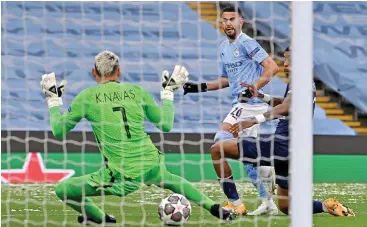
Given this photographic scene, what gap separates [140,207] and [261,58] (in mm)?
1564

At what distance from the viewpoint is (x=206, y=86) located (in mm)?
6945

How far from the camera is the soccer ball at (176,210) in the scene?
19.6 feet

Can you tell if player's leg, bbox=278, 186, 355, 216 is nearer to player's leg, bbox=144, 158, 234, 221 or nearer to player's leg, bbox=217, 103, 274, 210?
player's leg, bbox=217, 103, 274, 210

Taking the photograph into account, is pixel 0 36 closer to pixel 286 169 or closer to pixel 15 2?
pixel 15 2

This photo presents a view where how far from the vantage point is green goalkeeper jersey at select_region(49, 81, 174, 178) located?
19.2ft

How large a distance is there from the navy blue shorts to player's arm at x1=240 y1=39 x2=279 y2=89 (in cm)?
69

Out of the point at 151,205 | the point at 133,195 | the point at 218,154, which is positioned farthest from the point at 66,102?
the point at 218,154

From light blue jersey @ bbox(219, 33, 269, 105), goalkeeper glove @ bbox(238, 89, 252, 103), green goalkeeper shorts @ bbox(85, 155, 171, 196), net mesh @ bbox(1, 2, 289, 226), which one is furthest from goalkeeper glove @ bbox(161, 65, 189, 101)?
net mesh @ bbox(1, 2, 289, 226)

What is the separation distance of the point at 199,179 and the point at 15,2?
3.03m

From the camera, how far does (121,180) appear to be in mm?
5934

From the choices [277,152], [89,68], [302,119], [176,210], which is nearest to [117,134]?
[176,210]

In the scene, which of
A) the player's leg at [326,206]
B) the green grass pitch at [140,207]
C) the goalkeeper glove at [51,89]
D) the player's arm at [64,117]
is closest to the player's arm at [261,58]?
the player's leg at [326,206]

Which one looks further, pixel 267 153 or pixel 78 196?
pixel 267 153

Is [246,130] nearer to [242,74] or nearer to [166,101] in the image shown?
[242,74]
